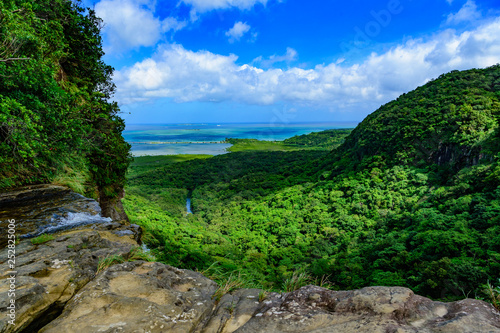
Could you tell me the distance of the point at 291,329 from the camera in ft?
11.9

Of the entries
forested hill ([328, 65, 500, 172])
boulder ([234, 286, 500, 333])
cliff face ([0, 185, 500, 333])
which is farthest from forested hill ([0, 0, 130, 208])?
forested hill ([328, 65, 500, 172])

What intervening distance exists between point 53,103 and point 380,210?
40.0 metres

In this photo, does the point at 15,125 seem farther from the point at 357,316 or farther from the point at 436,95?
the point at 436,95

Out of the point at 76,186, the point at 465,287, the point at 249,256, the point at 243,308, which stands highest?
the point at 76,186

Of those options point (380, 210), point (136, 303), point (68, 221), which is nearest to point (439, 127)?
point (380, 210)

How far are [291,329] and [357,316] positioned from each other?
113 centimetres

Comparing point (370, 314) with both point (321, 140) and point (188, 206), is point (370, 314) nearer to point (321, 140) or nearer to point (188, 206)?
point (188, 206)

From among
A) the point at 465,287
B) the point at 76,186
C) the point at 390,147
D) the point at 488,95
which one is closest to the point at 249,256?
the point at 465,287

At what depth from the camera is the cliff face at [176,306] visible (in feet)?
11.4

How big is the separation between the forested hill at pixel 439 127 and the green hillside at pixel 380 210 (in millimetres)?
191

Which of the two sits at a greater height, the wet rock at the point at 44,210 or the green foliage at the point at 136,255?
the wet rock at the point at 44,210

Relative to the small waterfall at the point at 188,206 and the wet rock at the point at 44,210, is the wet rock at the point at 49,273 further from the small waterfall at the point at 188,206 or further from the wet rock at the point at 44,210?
the small waterfall at the point at 188,206

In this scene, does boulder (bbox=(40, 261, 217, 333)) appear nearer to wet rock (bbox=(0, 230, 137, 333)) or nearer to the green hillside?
wet rock (bbox=(0, 230, 137, 333))

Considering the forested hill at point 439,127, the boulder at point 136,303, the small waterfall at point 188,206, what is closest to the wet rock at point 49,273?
the boulder at point 136,303
